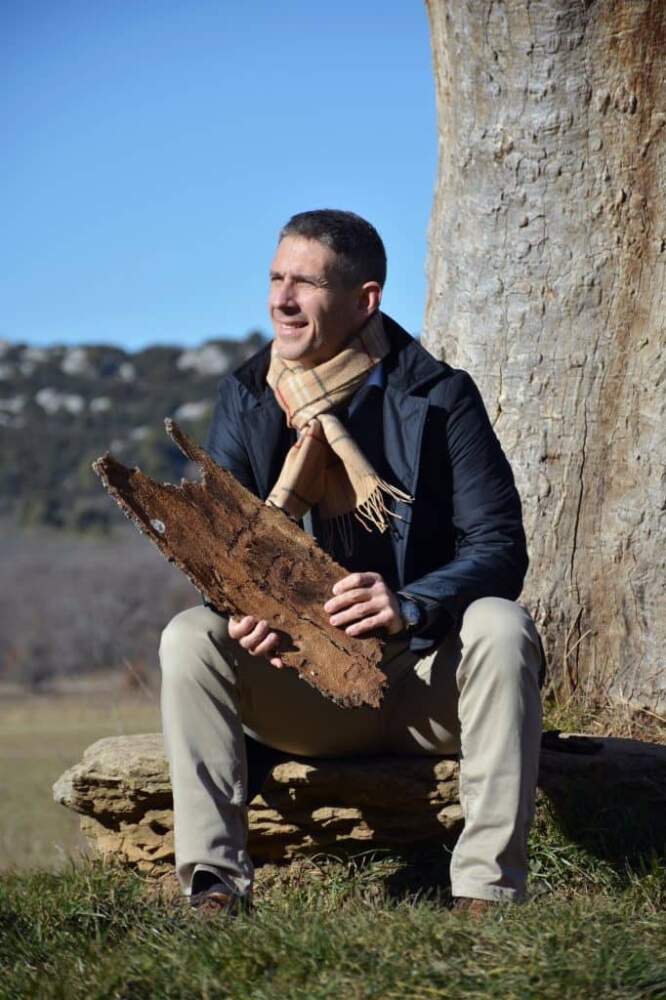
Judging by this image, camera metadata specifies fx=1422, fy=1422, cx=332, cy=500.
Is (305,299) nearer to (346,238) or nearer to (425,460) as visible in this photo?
(346,238)

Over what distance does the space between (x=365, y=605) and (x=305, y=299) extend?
Result: 98cm

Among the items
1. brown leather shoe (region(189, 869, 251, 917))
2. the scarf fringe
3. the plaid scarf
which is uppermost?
the plaid scarf

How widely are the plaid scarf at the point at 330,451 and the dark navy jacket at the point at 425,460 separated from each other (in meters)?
0.06

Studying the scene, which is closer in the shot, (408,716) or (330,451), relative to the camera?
(408,716)

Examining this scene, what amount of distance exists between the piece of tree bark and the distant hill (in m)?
35.7

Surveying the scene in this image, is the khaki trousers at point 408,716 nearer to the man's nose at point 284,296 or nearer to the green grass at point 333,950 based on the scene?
the green grass at point 333,950

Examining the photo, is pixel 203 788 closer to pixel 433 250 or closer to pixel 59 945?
pixel 59 945

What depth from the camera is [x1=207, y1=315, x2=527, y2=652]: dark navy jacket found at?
3.91 metres

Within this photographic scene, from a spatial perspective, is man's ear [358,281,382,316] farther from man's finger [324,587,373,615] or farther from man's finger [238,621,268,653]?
man's finger [238,621,268,653]

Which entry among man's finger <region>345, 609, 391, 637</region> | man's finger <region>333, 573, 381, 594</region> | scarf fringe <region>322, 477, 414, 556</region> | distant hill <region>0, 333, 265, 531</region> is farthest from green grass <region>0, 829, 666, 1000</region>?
distant hill <region>0, 333, 265, 531</region>

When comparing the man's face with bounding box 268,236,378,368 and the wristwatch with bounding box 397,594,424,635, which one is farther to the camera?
the man's face with bounding box 268,236,378,368

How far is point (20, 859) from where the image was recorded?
8.42 metres

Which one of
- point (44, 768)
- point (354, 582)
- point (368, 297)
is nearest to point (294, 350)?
point (368, 297)

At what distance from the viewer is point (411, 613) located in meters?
3.74
